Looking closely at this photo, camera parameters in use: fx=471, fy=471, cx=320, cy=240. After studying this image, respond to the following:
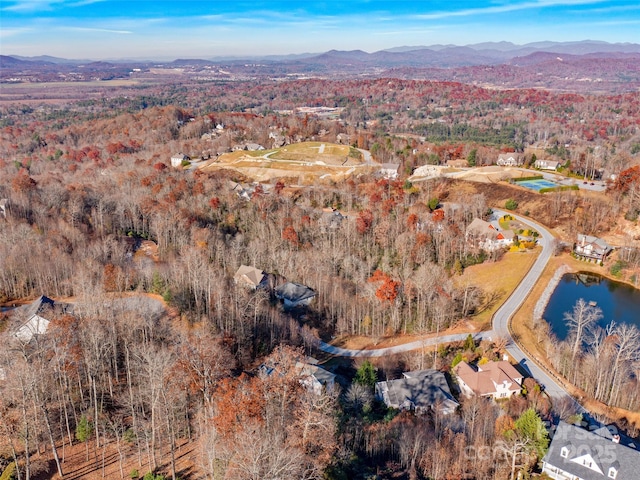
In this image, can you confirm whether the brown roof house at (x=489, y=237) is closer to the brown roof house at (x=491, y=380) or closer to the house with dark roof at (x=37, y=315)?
the brown roof house at (x=491, y=380)

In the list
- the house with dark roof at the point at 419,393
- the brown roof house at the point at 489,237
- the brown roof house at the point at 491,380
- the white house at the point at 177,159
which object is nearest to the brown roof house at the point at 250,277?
the house with dark roof at the point at 419,393

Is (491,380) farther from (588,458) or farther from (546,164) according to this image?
(546,164)

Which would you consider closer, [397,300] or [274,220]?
[397,300]

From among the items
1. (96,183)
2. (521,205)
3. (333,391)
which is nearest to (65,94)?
(96,183)

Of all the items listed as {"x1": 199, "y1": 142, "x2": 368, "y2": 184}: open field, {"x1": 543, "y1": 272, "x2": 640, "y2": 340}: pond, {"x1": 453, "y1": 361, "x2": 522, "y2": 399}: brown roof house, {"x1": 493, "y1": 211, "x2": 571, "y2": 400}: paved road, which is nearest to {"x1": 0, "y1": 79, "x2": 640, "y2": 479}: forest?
{"x1": 453, "y1": 361, "x2": 522, "y2": 399}: brown roof house

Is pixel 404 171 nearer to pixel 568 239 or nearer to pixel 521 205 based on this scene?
pixel 521 205

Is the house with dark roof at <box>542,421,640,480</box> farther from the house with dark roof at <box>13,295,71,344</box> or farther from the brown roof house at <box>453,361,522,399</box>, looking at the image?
the house with dark roof at <box>13,295,71,344</box>
